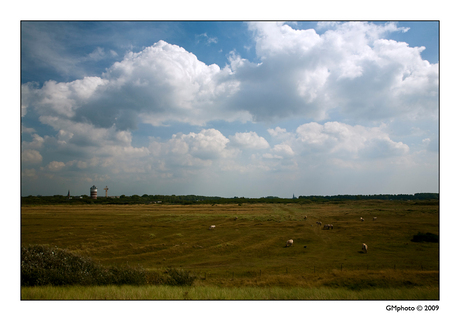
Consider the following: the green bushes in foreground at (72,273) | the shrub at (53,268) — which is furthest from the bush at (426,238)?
the shrub at (53,268)

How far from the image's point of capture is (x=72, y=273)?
47.1 feet

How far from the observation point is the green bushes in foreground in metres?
13.7

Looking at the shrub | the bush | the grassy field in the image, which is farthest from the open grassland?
the bush

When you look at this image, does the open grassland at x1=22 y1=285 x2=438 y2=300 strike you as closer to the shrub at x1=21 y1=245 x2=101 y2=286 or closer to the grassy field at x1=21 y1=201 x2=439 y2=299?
the grassy field at x1=21 y1=201 x2=439 y2=299

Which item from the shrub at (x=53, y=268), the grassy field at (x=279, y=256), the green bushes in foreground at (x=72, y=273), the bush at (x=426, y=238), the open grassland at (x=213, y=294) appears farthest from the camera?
the bush at (x=426, y=238)

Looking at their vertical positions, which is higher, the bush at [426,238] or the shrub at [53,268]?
the shrub at [53,268]

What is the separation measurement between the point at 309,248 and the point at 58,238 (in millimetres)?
32695

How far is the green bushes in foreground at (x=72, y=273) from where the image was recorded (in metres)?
13.7

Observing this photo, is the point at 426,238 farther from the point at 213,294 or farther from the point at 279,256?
the point at 213,294

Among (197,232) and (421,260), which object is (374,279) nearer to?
(421,260)

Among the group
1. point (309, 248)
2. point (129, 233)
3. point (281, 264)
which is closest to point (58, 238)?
point (129, 233)

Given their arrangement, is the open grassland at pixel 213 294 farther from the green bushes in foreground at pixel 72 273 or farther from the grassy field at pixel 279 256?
the green bushes in foreground at pixel 72 273

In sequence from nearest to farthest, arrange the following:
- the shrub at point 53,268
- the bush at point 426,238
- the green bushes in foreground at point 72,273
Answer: the shrub at point 53,268
the green bushes in foreground at point 72,273
the bush at point 426,238

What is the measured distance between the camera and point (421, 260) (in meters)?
21.2
